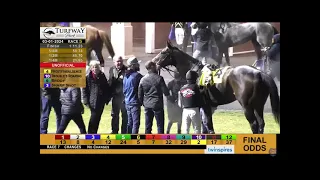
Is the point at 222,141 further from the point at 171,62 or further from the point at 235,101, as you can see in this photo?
the point at 171,62

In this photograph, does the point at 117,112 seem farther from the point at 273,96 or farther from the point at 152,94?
the point at 273,96

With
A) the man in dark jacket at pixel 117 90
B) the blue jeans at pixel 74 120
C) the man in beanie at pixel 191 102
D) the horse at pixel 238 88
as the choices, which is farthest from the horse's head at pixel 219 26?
the blue jeans at pixel 74 120

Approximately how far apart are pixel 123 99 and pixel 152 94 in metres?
0.27

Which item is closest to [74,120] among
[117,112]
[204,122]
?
[117,112]

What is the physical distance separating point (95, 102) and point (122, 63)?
1.38 ft

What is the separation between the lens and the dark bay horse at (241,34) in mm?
4758

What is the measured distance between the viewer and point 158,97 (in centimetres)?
478

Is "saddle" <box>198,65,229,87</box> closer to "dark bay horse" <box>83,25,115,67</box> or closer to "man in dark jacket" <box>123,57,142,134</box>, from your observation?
"man in dark jacket" <box>123,57,142,134</box>

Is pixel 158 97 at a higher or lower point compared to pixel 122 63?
lower

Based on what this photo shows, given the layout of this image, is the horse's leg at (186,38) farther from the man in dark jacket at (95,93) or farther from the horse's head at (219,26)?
the man in dark jacket at (95,93)

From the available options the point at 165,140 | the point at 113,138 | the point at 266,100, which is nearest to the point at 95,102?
the point at 113,138

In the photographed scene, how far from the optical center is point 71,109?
4801 mm
